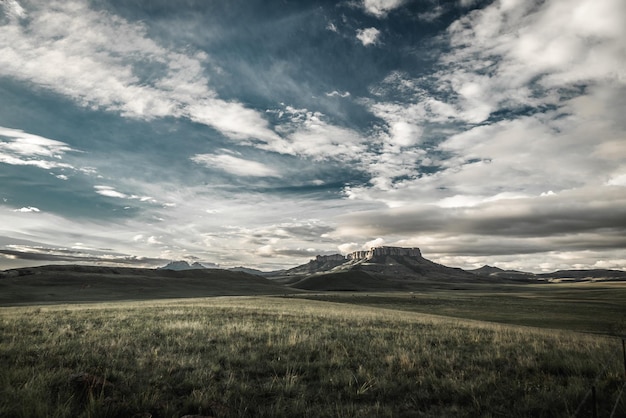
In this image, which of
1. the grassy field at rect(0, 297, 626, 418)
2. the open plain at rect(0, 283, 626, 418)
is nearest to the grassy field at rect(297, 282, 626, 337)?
the grassy field at rect(0, 297, 626, 418)

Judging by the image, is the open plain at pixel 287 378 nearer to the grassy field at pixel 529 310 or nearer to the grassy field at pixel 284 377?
the grassy field at pixel 284 377

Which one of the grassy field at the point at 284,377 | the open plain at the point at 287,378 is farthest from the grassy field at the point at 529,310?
the open plain at the point at 287,378

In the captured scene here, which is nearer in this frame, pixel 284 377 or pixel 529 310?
pixel 284 377

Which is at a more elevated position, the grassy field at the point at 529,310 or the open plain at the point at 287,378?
the open plain at the point at 287,378

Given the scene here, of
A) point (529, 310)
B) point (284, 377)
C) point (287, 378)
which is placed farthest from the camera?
point (529, 310)

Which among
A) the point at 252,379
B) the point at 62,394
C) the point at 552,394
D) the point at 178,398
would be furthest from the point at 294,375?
the point at 552,394

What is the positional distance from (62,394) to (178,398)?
6.90ft

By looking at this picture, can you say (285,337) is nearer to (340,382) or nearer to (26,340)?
(340,382)

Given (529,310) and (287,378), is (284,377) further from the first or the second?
(529,310)

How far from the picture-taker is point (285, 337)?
1377 cm

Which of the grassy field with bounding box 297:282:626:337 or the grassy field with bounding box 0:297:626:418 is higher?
the grassy field with bounding box 0:297:626:418

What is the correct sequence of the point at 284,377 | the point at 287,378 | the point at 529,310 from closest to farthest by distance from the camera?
the point at 287,378, the point at 284,377, the point at 529,310

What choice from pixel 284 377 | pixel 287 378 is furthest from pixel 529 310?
pixel 287 378

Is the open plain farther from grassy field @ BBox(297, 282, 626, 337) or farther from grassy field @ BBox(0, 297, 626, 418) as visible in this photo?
grassy field @ BBox(297, 282, 626, 337)
